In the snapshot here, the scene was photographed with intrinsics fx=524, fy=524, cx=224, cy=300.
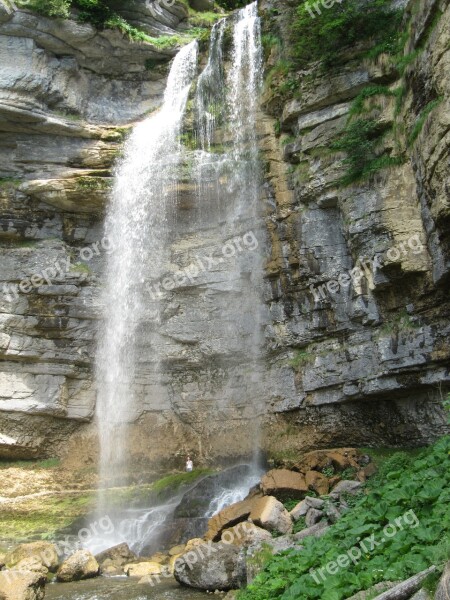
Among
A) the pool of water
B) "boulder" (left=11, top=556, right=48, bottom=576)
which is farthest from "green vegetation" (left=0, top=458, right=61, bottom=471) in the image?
the pool of water

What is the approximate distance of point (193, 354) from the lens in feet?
53.2

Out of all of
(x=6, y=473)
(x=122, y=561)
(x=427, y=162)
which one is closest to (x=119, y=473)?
(x=6, y=473)

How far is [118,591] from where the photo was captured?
28.3 ft

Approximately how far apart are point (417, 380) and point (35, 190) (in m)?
12.5

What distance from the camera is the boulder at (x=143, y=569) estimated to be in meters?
9.72

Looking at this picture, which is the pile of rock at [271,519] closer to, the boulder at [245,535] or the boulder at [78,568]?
the boulder at [245,535]

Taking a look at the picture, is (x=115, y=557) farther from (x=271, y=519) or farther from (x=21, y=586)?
(x=271, y=519)

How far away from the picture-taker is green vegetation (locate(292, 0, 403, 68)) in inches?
546

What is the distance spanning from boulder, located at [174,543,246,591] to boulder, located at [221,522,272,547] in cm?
34

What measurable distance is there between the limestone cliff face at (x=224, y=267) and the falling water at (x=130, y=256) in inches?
18.1

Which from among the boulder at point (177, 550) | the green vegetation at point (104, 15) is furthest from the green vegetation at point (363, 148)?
the boulder at point (177, 550)

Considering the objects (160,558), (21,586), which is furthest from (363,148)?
(21,586)

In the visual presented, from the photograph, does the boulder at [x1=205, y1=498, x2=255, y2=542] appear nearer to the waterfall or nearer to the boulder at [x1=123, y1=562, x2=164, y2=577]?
the boulder at [x1=123, y1=562, x2=164, y2=577]

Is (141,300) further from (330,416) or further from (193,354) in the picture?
(330,416)
